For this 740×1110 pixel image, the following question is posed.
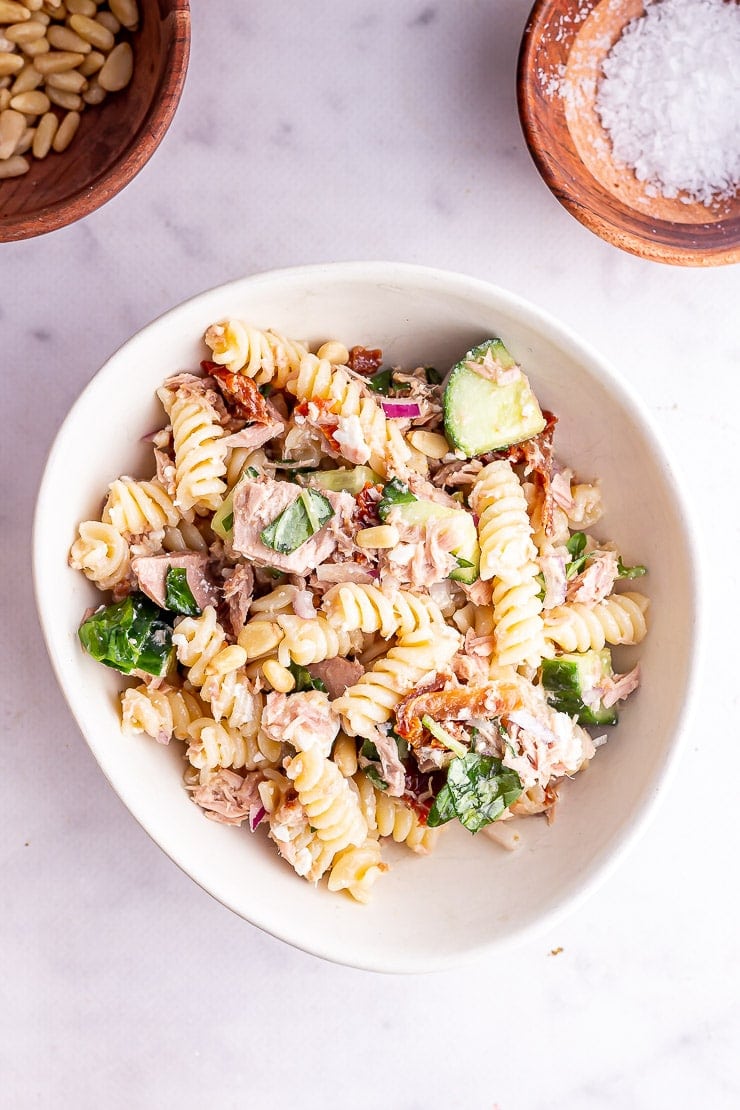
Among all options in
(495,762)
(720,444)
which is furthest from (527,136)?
(495,762)

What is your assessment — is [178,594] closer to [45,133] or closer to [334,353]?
[334,353]

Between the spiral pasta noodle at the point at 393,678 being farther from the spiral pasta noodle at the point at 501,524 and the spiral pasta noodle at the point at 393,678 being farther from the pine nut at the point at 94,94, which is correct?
the pine nut at the point at 94,94

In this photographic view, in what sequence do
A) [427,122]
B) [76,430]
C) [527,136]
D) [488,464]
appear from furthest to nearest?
[427,122] < [527,136] < [488,464] < [76,430]

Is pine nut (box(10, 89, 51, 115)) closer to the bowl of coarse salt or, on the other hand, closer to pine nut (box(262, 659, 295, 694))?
the bowl of coarse salt

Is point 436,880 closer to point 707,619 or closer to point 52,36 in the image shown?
point 707,619

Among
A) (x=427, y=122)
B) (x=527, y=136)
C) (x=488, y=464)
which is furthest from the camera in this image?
(x=427, y=122)
